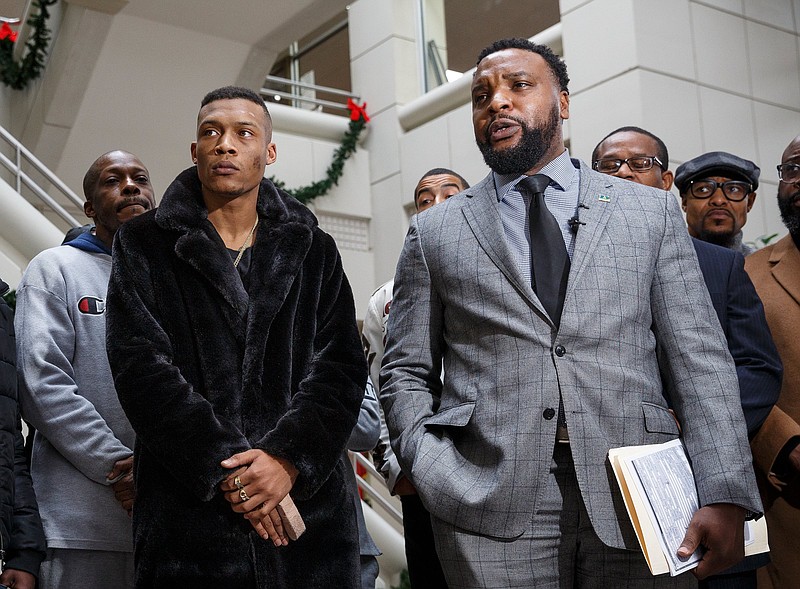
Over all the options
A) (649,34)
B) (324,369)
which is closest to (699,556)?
(324,369)

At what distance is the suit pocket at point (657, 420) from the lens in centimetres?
257

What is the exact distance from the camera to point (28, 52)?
29.9 feet

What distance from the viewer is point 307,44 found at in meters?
13.0

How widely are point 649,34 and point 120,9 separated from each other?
4325 mm

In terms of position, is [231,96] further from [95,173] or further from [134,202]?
[95,173]

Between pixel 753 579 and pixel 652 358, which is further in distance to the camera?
pixel 753 579

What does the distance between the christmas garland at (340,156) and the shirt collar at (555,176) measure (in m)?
8.02

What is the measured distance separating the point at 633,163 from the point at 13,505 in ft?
8.36

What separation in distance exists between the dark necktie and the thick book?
1.33ft

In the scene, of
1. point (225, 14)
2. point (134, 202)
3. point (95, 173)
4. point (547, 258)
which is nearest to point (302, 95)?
point (225, 14)

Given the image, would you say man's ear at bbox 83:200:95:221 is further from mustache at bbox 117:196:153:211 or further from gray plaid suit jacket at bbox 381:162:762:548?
gray plaid suit jacket at bbox 381:162:762:548

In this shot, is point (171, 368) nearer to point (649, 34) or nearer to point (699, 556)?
point (699, 556)

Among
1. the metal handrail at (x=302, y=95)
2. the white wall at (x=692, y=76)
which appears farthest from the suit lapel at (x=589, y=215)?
the metal handrail at (x=302, y=95)

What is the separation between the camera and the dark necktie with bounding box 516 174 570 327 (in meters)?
2.66
